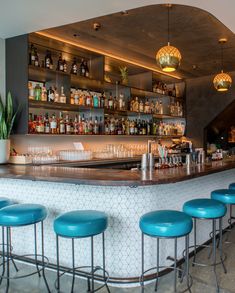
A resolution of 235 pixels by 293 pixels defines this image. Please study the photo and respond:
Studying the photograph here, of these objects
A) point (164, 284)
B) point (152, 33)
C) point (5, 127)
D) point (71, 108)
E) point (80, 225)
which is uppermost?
point (152, 33)

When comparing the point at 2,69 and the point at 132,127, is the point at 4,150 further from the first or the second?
the point at 132,127

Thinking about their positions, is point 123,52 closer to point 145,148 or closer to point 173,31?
point 173,31

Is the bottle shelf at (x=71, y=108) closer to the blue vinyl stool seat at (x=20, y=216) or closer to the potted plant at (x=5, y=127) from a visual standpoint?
the potted plant at (x=5, y=127)

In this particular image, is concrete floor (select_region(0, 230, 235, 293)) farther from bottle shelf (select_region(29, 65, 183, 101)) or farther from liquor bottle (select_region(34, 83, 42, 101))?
bottle shelf (select_region(29, 65, 183, 101))

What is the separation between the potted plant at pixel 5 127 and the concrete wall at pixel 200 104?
4.71 meters

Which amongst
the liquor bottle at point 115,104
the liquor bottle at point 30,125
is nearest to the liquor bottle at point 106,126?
the liquor bottle at point 115,104

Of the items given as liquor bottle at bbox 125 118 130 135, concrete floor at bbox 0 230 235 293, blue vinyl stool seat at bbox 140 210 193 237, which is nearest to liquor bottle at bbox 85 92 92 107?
liquor bottle at bbox 125 118 130 135

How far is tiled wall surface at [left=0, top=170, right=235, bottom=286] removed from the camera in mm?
2762

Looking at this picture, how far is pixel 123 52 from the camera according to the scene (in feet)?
17.5

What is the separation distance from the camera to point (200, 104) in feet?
24.5

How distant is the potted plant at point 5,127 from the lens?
3.96 meters

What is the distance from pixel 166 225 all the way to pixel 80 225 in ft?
2.01

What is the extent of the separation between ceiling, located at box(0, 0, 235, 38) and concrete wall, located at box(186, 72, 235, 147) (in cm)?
383

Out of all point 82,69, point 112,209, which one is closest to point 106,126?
point 82,69
